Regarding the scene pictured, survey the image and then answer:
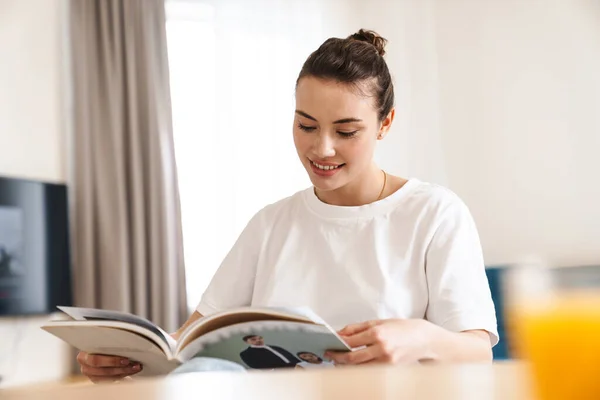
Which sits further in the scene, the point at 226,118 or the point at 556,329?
the point at 226,118

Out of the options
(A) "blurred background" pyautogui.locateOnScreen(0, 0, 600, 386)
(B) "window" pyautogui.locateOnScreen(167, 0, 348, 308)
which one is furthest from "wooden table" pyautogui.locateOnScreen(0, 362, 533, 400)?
(B) "window" pyautogui.locateOnScreen(167, 0, 348, 308)

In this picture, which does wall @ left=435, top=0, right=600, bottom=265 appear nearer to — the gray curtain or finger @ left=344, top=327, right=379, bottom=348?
the gray curtain

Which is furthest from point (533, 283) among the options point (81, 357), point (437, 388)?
point (81, 357)

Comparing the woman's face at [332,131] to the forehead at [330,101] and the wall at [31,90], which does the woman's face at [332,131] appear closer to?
the forehead at [330,101]

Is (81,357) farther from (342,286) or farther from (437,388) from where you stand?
(437,388)

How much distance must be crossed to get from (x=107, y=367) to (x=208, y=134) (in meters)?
3.06

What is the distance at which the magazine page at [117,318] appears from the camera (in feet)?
4.27

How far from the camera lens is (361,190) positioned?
1.75 metres

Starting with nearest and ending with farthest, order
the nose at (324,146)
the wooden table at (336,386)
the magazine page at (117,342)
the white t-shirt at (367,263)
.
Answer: the wooden table at (336,386), the magazine page at (117,342), the white t-shirt at (367,263), the nose at (324,146)

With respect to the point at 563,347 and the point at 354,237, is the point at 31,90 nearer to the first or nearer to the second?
the point at 354,237

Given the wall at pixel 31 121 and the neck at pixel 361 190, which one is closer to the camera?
the neck at pixel 361 190

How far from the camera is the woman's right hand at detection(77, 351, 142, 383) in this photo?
55.3 inches

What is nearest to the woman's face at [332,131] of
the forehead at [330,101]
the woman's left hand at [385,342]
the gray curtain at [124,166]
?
the forehead at [330,101]

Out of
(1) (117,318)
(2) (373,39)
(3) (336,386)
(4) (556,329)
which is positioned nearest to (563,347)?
(4) (556,329)
